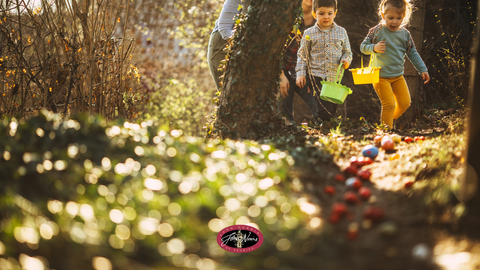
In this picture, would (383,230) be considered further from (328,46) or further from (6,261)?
(328,46)

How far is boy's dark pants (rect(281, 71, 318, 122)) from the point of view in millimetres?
4441

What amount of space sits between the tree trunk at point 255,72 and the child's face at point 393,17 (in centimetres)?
110

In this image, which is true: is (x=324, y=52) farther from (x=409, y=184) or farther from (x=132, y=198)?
(x=132, y=198)

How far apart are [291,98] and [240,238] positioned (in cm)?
327

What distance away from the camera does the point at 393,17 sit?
12.9ft

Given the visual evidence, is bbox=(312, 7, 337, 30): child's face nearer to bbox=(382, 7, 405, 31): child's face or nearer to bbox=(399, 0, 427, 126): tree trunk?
bbox=(382, 7, 405, 31): child's face

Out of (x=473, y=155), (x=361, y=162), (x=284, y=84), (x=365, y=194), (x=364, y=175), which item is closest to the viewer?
(x=473, y=155)

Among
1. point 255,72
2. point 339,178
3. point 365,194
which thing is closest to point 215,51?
point 255,72

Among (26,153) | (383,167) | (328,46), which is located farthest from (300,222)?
(328,46)

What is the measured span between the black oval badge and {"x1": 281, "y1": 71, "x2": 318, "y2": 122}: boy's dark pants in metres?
2.99

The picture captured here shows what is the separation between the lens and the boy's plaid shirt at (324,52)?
412 cm

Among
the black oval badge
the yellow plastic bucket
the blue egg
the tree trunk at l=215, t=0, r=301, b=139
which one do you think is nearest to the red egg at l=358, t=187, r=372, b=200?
the black oval badge

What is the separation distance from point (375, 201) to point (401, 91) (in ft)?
8.28

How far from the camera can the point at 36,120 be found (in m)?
2.34
